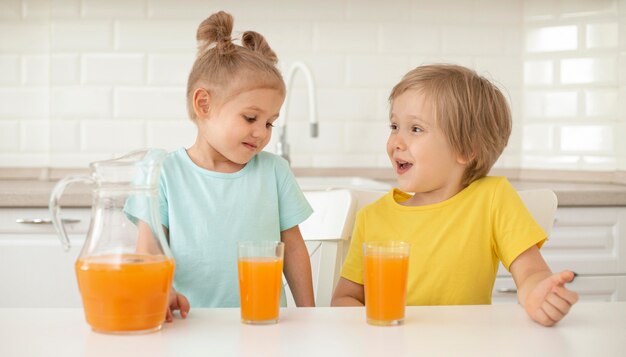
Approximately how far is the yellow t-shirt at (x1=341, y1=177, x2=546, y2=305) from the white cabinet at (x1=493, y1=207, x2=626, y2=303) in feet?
3.27

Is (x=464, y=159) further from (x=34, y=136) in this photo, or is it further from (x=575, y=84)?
(x=34, y=136)

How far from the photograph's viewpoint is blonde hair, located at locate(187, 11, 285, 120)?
58.0 inches

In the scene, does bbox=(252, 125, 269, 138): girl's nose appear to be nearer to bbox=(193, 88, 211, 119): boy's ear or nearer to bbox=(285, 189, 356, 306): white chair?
bbox=(193, 88, 211, 119): boy's ear

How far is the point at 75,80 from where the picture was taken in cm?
301

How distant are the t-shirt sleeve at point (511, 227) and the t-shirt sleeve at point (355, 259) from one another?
0.84 feet

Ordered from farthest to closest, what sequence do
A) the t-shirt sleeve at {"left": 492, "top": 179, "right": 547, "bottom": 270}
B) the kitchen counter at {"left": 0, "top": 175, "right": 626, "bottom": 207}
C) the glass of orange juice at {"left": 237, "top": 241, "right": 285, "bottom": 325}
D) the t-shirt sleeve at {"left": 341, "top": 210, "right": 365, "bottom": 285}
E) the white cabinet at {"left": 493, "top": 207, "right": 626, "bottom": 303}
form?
the white cabinet at {"left": 493, "top": 207, "right": 626, "bottom": 303}, the kitchen counter at {"left": 0, "top": 175, "right": 626, "bottom": 207}, the t-shirt sleeve at {"left": 341, "top": 210, "right": 365, "bottom": 285}, the t-shirt sleeve at {"left": 492, "top": 179, "right": 547, "bottom": 270}, the glass of orange juice at {"left": 237, "top": 241, "right": 285, "bottom": 325}

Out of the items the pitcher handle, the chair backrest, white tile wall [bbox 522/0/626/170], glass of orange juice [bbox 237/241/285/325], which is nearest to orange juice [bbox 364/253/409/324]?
glass of orange juice [bbox 237/241/285/325]

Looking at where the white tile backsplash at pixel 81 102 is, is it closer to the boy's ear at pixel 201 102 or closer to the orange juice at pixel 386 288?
the boy's ear at pixel 201 102

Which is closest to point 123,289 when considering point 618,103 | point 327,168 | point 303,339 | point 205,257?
point 303,339

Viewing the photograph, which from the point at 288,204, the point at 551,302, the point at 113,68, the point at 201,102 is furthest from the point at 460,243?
the point at 113,68

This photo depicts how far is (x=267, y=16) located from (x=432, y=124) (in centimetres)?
159

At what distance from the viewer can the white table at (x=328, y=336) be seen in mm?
942

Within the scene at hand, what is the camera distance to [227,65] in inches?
58.4

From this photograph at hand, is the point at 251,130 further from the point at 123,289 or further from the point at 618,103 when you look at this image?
the point at 618,103
